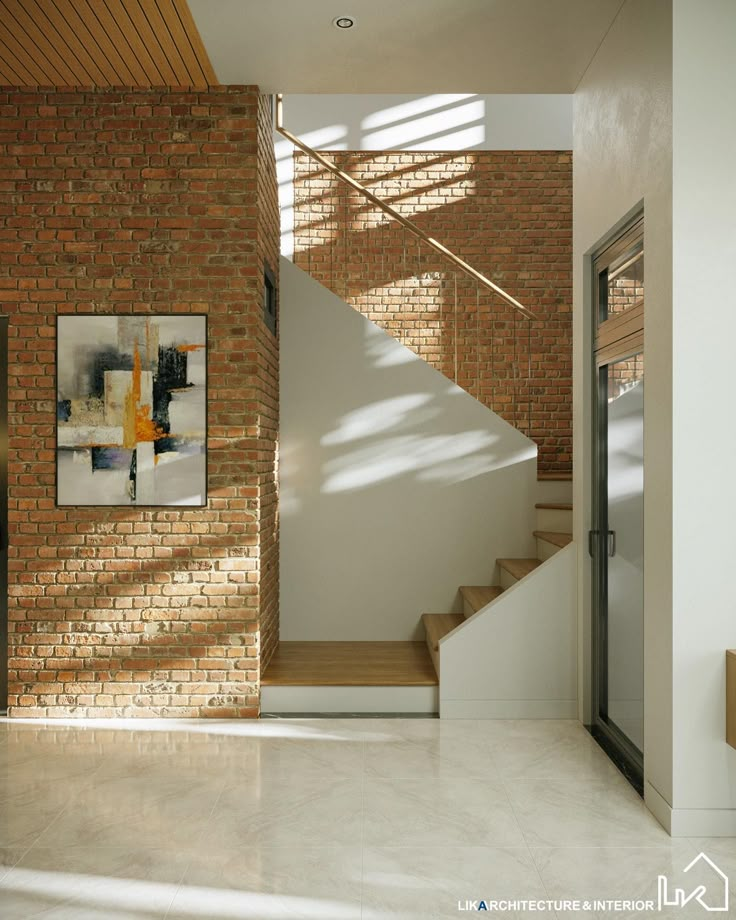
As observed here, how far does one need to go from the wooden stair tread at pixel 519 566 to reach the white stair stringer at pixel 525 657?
0.24 m

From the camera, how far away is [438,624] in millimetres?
5383

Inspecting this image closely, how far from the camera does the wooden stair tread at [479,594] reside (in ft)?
17.0

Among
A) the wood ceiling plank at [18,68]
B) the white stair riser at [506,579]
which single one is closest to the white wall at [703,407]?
the white stair riser at [506,579]

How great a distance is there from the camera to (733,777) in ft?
10.5

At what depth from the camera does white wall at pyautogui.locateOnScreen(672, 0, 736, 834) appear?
3193 mm

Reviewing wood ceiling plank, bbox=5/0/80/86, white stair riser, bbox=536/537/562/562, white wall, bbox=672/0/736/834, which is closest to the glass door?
white wall, bbox=672/0/736/834

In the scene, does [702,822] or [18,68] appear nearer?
[702,822]

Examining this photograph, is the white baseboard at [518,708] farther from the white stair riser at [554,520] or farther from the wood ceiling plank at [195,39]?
the wood ceiling plank at [195,39]

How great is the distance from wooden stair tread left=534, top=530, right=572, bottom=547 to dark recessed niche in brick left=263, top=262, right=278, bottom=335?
237 centimetres

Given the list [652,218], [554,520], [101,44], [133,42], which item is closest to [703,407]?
[652,218]

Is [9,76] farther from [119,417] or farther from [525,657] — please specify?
[525,657]

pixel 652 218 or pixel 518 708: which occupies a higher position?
pixel 652 218

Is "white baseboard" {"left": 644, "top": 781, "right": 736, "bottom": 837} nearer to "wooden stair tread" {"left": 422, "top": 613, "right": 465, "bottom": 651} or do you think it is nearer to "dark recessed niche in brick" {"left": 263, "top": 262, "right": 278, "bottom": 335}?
"wooden stair tread" {"left": 422, "top": 613, "right": 465, "bottom": 651}

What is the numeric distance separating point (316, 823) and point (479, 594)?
2.45m
